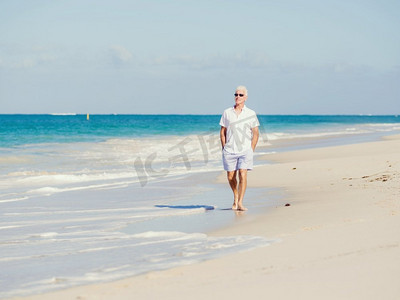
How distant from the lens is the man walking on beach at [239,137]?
793 centimetres

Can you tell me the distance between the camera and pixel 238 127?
314 inches

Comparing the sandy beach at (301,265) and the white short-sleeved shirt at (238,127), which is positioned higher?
the white short-sleeved shirt at (238,127)

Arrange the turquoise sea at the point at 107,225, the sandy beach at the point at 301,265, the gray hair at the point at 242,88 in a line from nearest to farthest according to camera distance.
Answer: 1. the sandy beach at the point at 301,265
2. the turquoise sea at the point at 107,225
3. the gray hair at the point at 242,88

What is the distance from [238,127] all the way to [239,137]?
0.16 meters

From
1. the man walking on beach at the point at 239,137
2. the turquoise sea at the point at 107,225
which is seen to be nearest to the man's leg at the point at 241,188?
the man walking on beach at the point at 239,137

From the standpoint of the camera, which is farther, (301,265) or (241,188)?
(241,188)

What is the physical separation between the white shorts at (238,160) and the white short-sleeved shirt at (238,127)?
0.18ft

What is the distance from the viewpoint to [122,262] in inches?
192

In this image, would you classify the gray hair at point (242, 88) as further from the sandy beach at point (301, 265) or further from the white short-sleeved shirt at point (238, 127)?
the sandy beach at point (301, 265)

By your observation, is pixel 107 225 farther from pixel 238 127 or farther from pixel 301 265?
pixel 301 265

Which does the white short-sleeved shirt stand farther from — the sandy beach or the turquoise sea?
the sandy beach

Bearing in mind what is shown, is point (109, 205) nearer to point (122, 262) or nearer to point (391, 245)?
point (122, 262)

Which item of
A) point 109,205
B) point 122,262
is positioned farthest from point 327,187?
point 122,262

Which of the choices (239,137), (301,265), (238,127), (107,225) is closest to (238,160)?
(239,137)
